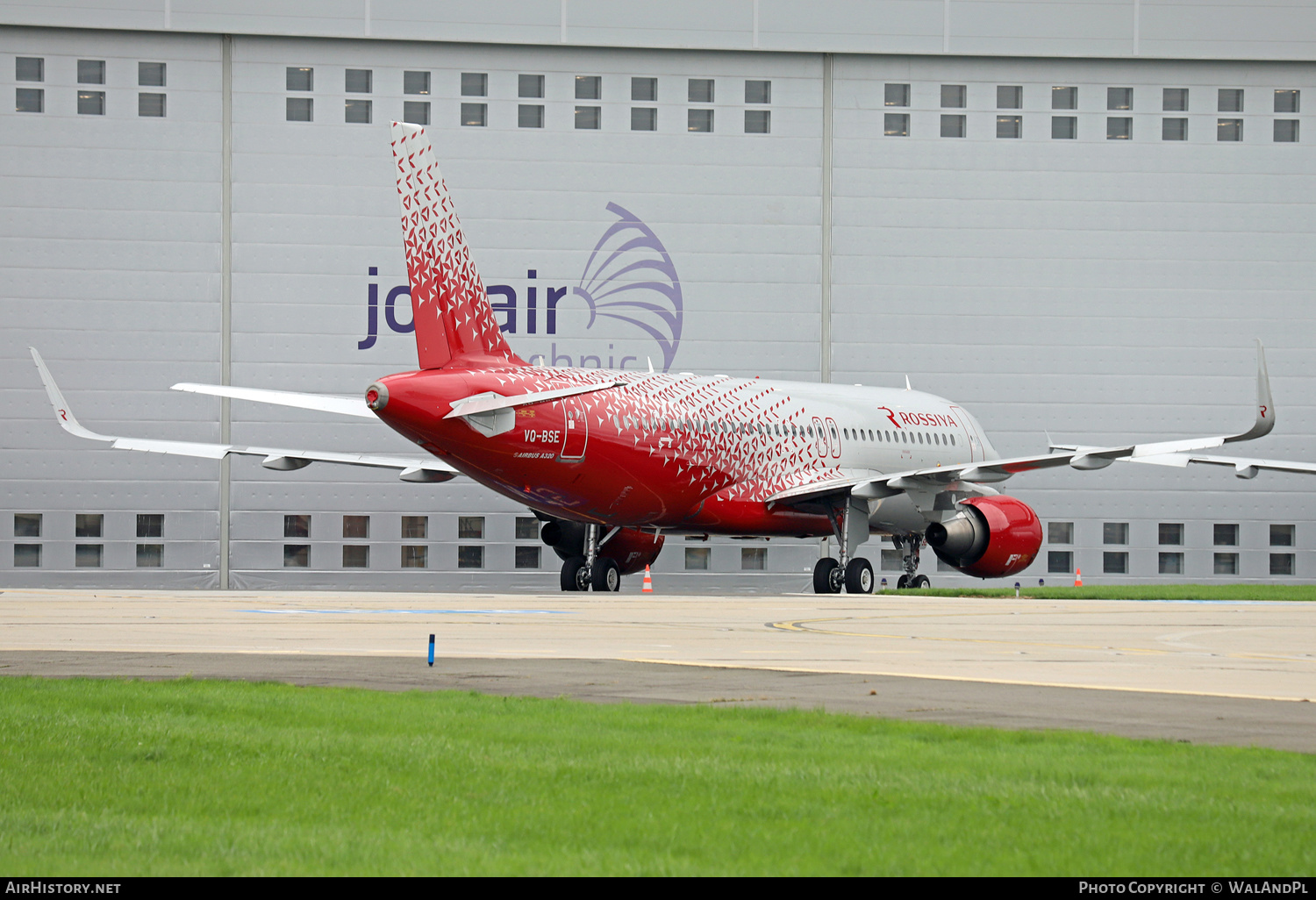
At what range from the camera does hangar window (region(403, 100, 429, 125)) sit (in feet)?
121

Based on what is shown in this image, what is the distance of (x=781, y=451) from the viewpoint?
31.3 metres

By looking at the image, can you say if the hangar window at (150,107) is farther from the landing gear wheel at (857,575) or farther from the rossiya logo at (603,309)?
the landing gear wheel at (857,575)

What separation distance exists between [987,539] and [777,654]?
17.4 meters

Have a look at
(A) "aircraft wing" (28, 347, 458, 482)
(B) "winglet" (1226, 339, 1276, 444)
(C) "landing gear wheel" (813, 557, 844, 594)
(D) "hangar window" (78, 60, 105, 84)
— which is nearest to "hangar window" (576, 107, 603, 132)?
(A) "aircraft wing" (28, 347, 458, 482)

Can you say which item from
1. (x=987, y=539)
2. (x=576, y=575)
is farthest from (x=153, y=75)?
(x=987, y=539)

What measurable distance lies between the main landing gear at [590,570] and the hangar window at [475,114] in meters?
11.6

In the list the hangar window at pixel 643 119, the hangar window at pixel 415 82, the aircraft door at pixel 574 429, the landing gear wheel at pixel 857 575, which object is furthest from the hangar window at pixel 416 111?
the landing gear wheel at pixel 857 575

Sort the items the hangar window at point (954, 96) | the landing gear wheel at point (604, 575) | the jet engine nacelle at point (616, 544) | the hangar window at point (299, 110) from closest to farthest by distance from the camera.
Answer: the landing gear wheel at point (604, 575) → the jet engine nacelle at point (616, 544) → the hangar window at point (299, 110) → the hangar window at point (954, 96)

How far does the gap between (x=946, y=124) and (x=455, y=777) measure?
34.2 m

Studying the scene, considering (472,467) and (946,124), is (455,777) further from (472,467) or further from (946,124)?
(946,124)

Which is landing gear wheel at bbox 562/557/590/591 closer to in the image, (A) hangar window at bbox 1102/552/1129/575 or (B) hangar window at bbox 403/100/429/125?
(B) hangar window at bbox 403/100/429/125

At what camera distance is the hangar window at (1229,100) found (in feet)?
128

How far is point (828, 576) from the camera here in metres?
30.9

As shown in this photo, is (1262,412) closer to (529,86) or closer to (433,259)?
(433,259)
